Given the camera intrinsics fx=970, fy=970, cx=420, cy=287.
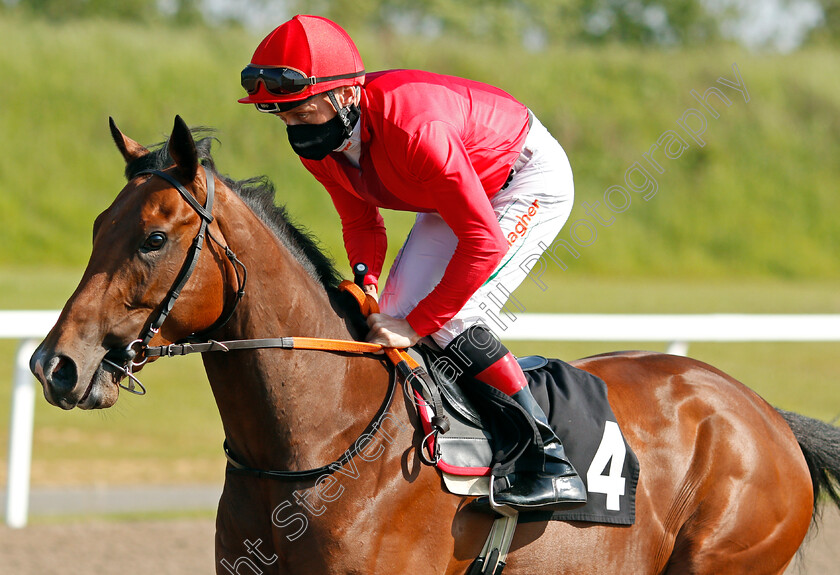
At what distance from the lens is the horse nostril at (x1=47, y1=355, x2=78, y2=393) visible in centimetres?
209

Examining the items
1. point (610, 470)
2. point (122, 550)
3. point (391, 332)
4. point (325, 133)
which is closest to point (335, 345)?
point (391, 332)

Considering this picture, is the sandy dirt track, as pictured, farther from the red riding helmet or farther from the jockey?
the red riding helmet

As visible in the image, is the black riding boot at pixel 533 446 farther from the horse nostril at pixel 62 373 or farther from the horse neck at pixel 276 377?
the horse nostril at pixel 62 373

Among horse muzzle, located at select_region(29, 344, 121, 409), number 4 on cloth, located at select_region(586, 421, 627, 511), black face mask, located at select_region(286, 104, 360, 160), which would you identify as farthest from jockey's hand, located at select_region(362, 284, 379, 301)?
horse muzzle, located at select_region(29, 344, 121, 409)

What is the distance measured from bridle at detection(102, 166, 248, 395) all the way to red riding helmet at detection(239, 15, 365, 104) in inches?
10.9

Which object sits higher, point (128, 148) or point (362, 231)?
point (128, 148)

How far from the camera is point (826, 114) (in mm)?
23422

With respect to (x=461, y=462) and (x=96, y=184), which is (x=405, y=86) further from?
(x=96, y=184)

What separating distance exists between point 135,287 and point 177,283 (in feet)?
0.31

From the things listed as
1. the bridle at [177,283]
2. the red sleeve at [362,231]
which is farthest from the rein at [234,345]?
the red sleeve at [362,231]

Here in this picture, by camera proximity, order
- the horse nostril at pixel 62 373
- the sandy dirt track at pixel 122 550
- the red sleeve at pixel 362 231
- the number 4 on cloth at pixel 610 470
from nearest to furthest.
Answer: the horse nostril at pixel 62 373 → the number 4 on cloth at pixel 610 470 → the red sleeve at pixel 362 231 → the sandy dirt track at pixel 122 550

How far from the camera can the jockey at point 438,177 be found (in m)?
2.48

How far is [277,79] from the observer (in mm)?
2418

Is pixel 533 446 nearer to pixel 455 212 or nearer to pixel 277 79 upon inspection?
pixel 455 212
